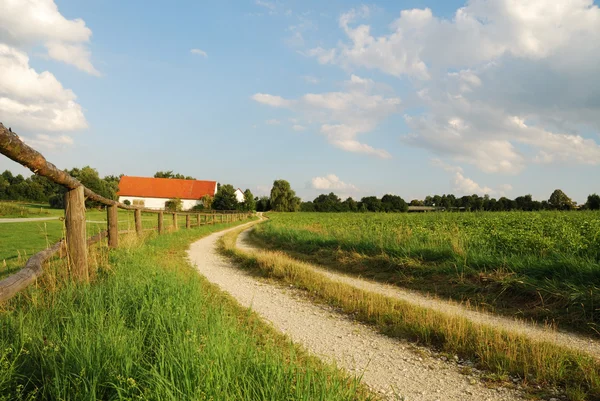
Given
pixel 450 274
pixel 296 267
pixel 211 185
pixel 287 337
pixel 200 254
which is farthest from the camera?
pixel 211 185

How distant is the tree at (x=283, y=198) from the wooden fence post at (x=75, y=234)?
80836 millimetres

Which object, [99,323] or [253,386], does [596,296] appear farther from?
[99,323]

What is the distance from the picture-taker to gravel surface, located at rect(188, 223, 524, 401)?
3846 millimetres

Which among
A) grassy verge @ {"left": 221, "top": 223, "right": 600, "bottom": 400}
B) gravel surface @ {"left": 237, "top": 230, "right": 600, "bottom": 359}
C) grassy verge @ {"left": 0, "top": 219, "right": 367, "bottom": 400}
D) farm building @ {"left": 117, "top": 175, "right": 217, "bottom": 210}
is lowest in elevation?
gravel surface @ {"left": 237, "top": 230, "right": 600, "bottom": 359}

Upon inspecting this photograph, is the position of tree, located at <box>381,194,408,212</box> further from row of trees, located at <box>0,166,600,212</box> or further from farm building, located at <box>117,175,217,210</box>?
farm building, located at <box>117,175,217,210</box>

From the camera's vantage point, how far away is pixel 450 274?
926 centimetres

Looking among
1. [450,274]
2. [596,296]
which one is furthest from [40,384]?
[450,274]

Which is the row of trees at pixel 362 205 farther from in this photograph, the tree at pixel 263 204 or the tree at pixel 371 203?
the tree at pixel 263 204

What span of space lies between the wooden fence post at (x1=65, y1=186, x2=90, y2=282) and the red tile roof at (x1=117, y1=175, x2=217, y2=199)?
75.6 m

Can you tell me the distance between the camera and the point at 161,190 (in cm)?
8281

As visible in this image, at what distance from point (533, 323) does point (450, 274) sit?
3.10 metres

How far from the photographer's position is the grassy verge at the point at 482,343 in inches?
159

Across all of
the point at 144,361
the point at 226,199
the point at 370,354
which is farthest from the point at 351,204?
the point at 144,361

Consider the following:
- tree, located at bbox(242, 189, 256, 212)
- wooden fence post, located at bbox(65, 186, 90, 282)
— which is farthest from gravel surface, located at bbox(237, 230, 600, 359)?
tree, located at bbox(242, 189, 256, 212)
